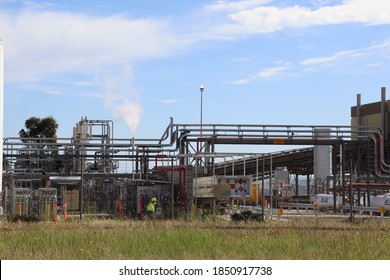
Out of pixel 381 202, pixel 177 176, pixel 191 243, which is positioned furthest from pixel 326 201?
pixel 191 243

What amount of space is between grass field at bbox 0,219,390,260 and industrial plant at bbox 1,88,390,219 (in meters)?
4.41

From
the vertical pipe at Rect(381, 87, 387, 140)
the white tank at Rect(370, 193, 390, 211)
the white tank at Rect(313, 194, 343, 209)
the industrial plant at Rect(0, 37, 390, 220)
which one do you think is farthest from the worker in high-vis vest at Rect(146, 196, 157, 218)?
the vertical pipe at Rect(381, 87, 387, 140)

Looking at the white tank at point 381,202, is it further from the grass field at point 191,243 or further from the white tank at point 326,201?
the grass field at point 191,243

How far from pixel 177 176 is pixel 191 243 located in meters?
16.0

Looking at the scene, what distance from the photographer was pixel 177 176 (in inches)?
1305

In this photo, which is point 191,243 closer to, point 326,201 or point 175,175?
point 175,175

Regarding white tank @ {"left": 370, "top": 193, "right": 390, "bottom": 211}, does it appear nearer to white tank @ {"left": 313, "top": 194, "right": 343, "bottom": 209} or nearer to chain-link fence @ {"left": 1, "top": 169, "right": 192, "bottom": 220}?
white tank @ {"left": 313, "top": 194, "right": 343, "bottom": 209}

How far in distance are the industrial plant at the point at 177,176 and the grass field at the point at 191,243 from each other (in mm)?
4412

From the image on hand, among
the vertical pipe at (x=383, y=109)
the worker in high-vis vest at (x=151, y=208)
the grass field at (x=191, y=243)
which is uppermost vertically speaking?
the vertical pipe at (x=383, y=109)

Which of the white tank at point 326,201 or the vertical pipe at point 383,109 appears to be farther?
the vertical pipe at point 383,109

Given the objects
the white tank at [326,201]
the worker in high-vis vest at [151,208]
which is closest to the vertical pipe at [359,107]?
the white tank at [326,201]

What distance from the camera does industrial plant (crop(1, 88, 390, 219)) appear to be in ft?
105

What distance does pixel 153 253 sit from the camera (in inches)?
616

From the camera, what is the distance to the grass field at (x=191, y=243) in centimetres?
1530
